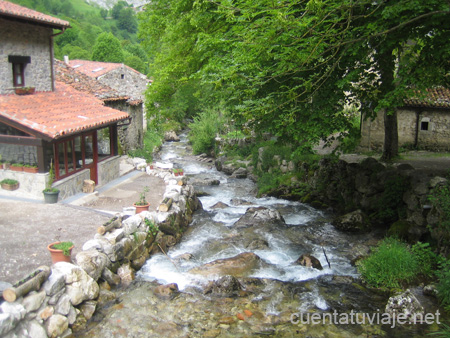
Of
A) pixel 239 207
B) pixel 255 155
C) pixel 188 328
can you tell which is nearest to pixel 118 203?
pixel 239 207

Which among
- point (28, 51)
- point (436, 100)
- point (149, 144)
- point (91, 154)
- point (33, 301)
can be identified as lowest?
point (33, 301)

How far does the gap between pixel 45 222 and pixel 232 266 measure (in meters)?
5.43

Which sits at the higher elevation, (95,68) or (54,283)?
(95,68)

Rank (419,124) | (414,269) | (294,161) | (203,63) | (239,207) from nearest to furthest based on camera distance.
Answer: (414,269) < (203,63) < (239,207) < (294,161) < (419,124)

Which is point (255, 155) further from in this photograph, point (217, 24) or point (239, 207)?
point (217, 24)

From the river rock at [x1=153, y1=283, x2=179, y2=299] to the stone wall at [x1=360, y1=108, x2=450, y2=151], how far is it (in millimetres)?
15804

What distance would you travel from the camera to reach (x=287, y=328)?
857 cm

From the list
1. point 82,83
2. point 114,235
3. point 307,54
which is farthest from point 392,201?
point 82,83

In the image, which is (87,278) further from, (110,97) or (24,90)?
(110,97)

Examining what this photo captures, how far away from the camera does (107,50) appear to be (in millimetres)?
55344

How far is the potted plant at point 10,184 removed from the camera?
1317cm

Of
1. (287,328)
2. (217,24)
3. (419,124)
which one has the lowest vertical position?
(287,328)

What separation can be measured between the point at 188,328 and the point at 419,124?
18.8 meters

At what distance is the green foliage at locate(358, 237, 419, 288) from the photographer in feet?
33.9
